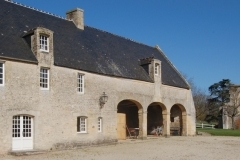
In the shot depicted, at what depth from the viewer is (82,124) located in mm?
20547

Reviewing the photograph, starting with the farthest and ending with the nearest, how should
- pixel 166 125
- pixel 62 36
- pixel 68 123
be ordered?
pixel 166 125 < pixel 62 36 < pixel 68 123

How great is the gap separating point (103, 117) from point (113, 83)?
2.60 metres

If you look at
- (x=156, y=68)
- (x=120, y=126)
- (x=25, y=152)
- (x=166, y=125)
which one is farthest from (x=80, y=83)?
(x=166, y=125)

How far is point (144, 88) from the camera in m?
25.8

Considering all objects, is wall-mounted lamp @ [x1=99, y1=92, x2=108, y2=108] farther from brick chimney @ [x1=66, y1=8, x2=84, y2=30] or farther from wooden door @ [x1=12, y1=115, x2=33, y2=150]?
brick chimney @ [x1=66, y1=8, x2=84, y2=30]

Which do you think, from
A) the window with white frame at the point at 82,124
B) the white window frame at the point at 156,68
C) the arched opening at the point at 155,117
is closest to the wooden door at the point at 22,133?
the window with white frame at the point at 82,124

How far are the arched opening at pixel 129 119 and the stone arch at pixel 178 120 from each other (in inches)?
160

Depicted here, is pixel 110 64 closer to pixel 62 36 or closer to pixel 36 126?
pixel 62 36

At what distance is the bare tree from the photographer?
158 feet

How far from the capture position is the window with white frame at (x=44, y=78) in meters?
18.1

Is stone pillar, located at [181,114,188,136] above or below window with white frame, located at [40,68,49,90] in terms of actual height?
below

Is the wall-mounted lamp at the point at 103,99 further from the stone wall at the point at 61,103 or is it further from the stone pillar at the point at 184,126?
the stone pillar at the point at 184,126

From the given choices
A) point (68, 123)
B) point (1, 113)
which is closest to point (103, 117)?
point (68, 123)

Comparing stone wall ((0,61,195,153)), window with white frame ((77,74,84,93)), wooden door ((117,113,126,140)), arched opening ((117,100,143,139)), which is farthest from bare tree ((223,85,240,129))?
window with white frame ((77,74,84,93))
